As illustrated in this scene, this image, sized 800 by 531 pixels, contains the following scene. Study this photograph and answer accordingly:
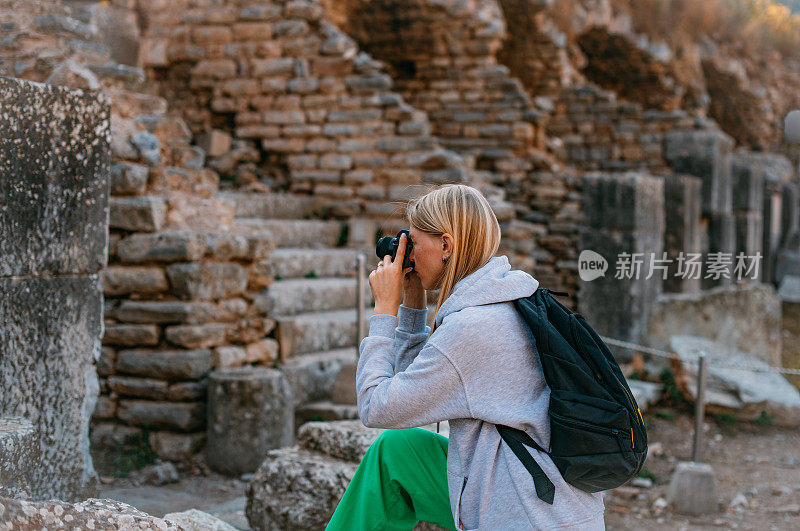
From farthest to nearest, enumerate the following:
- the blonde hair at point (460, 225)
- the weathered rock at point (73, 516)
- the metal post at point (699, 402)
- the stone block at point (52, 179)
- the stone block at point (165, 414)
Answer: the stone block at point (165, 414) → the metal post at point (699, 402) → the stone block at point (52, 179) → the blonde hair at point (460, 225) → the weathered rock at point (73, 516)

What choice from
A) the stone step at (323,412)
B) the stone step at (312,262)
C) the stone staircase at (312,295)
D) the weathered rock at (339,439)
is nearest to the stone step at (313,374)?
the stone staircase at (312,295)

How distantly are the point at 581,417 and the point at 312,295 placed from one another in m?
4.61

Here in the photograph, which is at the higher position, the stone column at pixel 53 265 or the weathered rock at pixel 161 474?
the stone column at pixel 53 265

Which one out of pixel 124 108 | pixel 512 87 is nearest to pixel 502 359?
pixel 124 108

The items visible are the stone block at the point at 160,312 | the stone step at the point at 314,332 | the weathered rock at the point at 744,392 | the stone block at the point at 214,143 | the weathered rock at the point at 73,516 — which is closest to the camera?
the weathered rock at the point at 73,516

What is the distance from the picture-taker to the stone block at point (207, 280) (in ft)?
16.4

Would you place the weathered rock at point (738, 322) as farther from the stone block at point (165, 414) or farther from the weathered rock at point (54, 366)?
the weathered rock at point (54, 366)

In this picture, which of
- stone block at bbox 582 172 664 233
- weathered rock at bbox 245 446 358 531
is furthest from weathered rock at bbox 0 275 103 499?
stone block at bbox 582 172 664 233

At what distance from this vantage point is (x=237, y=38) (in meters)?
8.48

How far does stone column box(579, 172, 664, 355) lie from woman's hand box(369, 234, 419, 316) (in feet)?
17.9

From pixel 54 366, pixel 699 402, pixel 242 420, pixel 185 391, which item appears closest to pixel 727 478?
pixel 699 402

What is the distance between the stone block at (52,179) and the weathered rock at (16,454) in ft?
1.89

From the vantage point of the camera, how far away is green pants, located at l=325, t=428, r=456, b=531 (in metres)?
2.33

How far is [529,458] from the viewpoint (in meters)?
2.03
